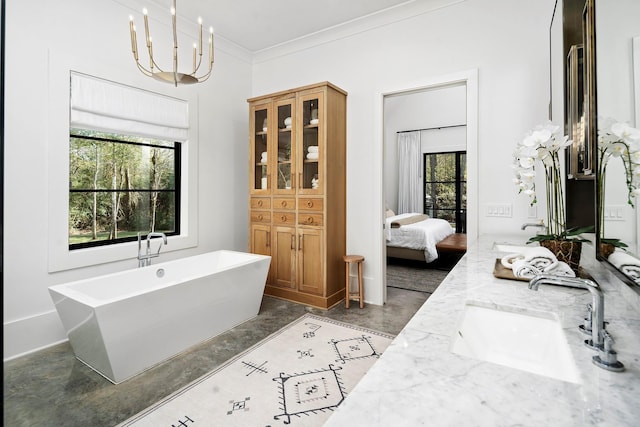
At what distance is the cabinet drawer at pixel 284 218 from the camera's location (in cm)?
344

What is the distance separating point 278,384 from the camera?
1.94 metres

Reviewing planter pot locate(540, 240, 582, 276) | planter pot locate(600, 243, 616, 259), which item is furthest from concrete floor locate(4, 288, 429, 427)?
planter pot locate(600, 243, 616, 259)

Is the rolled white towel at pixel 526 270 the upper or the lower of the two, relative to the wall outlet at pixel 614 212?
lower

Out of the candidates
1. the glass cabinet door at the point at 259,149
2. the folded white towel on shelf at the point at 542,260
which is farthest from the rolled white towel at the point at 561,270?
the glass cabinet door at the point at 259,149

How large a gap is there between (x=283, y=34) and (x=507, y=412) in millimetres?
4036

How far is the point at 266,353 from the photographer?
2326 mm

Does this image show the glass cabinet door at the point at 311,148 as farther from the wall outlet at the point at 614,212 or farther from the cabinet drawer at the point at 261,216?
the wall outlet at the point at 614,212

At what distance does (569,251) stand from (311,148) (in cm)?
240

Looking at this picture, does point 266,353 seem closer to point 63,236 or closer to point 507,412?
point 63,236

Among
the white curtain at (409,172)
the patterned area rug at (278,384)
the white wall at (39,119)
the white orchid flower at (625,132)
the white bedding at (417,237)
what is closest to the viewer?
the white orchid flower at (625,132)

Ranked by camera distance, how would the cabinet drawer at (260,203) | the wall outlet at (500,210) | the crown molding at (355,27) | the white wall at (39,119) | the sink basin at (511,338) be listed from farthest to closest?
the cabinet drawer at (260,203) < the crown molding at (355,27) < the wall outlet at (500,210) < the white wall at (39,119) < the sink basin at (511,338)

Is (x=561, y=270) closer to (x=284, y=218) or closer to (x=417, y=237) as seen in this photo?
(x=284, y=218)

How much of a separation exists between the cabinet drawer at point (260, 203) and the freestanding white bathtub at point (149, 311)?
837 millimetres

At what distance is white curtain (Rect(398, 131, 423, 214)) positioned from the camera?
714 centimetres
